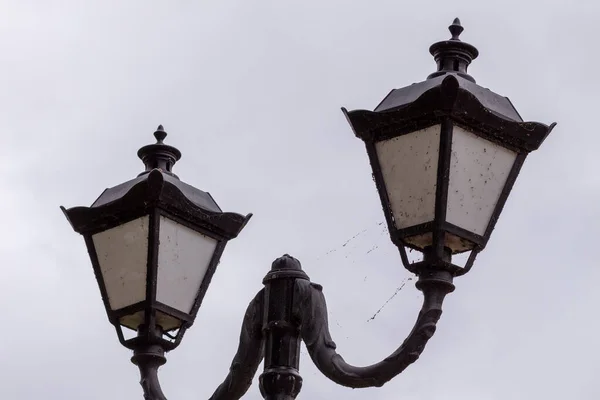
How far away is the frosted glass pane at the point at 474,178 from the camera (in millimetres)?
7781

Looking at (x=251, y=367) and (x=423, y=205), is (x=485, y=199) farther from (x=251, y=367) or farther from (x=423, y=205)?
(x=251, y=367)

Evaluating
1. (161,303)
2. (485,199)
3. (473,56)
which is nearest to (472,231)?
(485,199)

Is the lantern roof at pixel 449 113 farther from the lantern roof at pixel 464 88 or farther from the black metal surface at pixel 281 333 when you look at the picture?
the black metal surface at pixel 281 333

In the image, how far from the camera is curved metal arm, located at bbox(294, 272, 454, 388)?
782 centimetres

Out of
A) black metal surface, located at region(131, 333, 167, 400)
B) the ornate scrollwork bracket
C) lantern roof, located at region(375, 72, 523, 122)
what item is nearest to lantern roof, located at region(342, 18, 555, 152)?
lantern roof, located at region(375, 72, 523, 122)

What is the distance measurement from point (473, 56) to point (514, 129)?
0.47m

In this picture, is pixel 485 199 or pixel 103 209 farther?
pixel 103 209

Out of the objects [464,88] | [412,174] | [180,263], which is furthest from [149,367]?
[464,88]

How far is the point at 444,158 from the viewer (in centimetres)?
774

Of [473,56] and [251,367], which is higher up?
[473,56]

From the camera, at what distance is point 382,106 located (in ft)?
26.2

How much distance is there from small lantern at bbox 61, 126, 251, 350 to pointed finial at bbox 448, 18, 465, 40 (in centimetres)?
129

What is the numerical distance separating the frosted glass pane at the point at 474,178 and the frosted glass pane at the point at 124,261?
1502mm

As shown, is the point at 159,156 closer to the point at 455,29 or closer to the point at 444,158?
the point at 455,29
